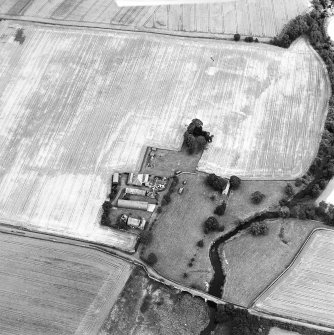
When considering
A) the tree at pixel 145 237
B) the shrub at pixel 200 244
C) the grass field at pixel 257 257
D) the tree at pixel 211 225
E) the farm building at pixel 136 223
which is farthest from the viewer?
the farm building at pixel 136 223

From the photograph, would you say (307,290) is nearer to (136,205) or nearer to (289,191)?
(289,191)

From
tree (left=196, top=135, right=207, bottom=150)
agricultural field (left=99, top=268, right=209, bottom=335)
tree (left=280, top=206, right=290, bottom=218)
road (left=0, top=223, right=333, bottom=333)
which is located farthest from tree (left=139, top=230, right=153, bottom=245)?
tree (left=280, top=206, right=290, bottom=218)

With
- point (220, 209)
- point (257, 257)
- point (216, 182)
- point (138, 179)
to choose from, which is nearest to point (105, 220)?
point (138, 179)

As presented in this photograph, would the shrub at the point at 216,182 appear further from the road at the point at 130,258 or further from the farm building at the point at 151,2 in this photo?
the farm building at the point at 151,2

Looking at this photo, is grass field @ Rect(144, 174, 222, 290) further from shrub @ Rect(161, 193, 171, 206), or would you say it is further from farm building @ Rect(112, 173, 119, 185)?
farm building @ Rect(112, 173, 119, 185)

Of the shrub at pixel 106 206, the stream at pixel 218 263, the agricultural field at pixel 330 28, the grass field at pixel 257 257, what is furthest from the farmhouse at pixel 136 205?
the agricultural field at pixel 330 28
